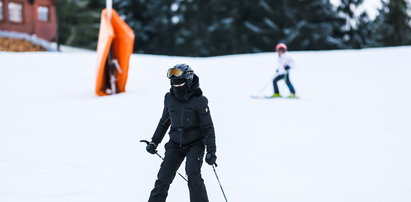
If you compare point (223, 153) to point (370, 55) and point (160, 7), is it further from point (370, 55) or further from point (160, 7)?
point (160, 7)

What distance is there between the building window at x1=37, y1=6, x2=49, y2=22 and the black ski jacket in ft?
113

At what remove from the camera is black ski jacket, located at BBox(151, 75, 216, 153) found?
189 inches

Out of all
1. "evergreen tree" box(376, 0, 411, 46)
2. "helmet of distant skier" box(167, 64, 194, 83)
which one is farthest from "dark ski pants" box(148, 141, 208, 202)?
"evergreen tree" box(376, 0, 411, 46)

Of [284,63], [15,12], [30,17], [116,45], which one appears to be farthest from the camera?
[30,17]

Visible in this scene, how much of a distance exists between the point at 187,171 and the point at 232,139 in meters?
4.53

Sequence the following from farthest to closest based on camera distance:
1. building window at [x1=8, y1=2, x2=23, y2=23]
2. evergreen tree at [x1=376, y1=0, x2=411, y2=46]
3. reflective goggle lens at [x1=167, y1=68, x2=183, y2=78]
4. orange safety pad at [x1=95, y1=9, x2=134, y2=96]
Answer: evergreen tree at [x1=376, y1=0, x2=411, y2=46] → building window at [x1=8, y1=2, x2=23, y2=23] → orange safety pad at [x1=95, y1=9, x2=134, y2=96] → reflective goggle lens at [x1=167, y1=68, x2=183, y2=78]

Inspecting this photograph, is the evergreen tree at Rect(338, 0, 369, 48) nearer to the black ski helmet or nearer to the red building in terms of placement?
the red building

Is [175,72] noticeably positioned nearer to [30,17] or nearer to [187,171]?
[187,171]

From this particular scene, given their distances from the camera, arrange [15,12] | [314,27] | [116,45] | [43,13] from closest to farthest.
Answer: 1. [116,45]
2. [15,12]
3. [43,13]
4. [314,27]

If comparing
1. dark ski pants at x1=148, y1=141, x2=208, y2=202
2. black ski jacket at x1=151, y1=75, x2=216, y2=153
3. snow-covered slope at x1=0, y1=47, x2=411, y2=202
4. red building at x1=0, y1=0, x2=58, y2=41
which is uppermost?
red building at x1=0, y1=0, x2=58, y2=41

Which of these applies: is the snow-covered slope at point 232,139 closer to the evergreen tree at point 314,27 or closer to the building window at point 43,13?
the building window at point 43,13

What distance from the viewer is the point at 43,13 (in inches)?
1470

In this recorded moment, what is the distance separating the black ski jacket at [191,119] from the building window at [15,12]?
106 feet

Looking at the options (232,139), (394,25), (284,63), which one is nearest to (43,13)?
(284,63)
